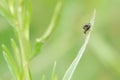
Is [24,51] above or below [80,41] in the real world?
above

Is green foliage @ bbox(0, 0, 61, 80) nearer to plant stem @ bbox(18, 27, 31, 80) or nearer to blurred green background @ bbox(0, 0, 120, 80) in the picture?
plant stem @ bbox(18, 27, 31, 80)

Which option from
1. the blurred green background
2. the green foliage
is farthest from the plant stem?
the blurred green background

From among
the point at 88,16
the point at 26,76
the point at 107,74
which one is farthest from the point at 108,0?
the point at 26,76

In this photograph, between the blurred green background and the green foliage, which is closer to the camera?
the green foliage

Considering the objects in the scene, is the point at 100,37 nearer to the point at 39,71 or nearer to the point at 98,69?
the point at 98,69

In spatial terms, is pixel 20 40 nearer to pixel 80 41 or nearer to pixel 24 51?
pixel 24 51

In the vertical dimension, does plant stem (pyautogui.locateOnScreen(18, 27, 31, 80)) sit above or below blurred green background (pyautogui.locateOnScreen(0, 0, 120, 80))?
above

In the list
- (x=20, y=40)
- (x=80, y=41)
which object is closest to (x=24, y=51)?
(x=20, y=40)

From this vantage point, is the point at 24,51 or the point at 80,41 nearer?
the point at 24,51

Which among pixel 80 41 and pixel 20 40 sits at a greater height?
pixel 20 40
